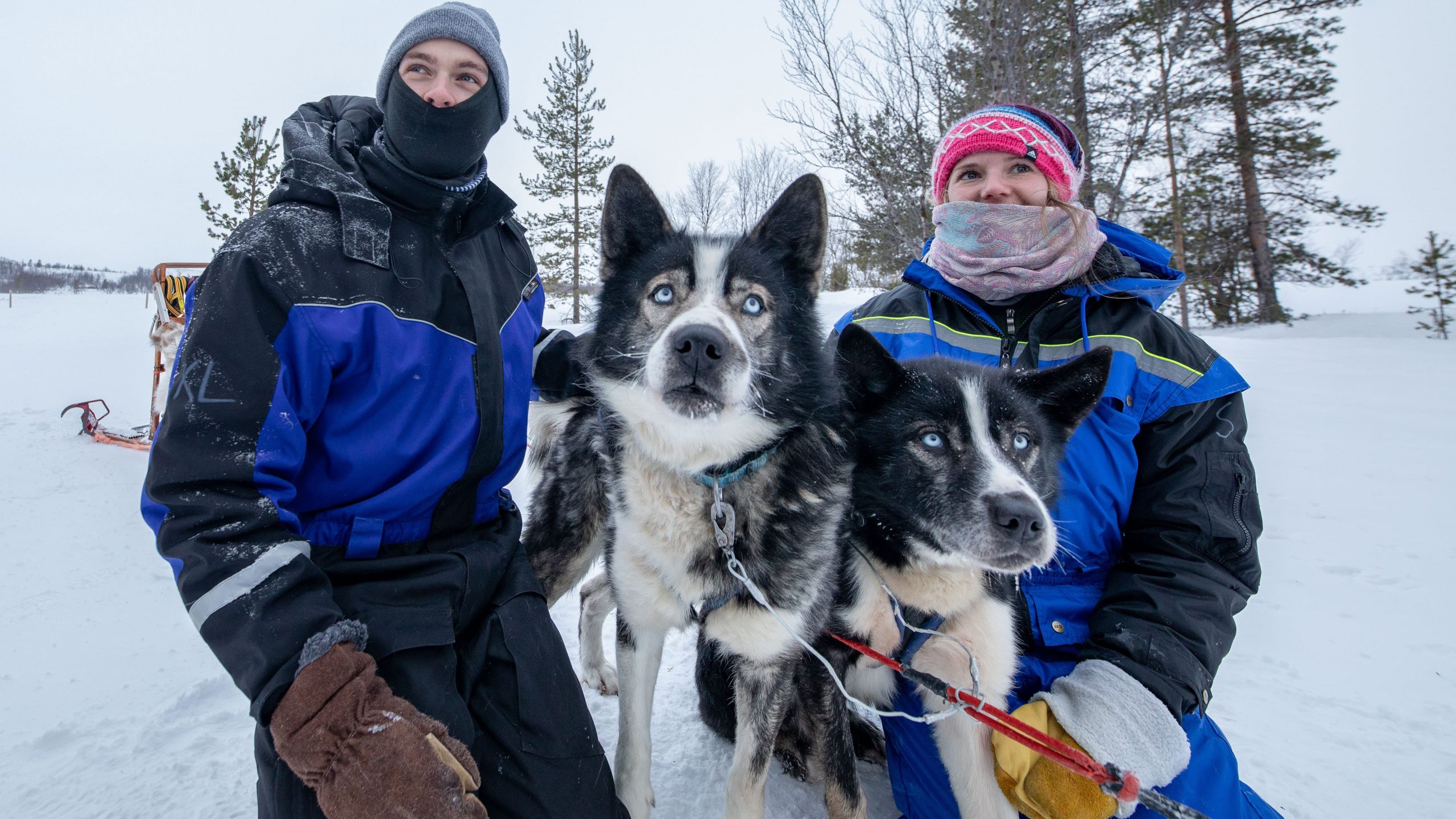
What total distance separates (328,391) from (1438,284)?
2096 cm

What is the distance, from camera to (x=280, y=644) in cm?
137

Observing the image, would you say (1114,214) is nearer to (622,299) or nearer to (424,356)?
(622,299)

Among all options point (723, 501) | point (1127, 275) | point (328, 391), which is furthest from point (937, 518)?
point (328, 391)

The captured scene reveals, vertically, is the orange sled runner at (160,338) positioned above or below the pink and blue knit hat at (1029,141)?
below

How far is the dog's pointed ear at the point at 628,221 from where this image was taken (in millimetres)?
2141

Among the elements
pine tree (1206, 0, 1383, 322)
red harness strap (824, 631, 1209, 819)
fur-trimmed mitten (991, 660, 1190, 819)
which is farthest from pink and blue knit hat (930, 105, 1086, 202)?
pine tree (1206, 0, 1383, 322)

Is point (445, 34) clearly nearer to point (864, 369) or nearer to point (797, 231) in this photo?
point (797, 231)

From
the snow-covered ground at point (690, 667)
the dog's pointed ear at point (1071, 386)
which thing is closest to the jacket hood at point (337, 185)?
the snow-covered ground at point (690, 667)

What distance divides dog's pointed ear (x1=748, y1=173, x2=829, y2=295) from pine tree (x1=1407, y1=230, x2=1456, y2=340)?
18669 mm

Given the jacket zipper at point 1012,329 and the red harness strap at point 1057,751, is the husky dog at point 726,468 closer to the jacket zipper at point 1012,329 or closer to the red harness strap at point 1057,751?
the red harness strap at point 1057,751

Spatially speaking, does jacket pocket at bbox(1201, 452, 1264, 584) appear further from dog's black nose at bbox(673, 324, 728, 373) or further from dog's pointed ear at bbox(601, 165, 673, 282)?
dog's pointed ear at bbox(601, 165, 673, 282)

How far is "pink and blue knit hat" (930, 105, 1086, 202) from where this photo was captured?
2383mm

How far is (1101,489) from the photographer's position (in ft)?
7.17

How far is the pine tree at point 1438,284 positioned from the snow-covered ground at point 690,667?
10.8 meters
